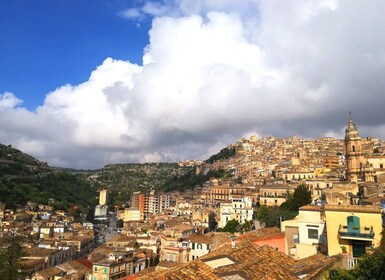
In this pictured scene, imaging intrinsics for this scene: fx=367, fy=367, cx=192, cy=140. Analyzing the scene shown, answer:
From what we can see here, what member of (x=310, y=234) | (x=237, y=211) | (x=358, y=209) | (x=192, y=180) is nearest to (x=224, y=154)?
(x=192, y=180)

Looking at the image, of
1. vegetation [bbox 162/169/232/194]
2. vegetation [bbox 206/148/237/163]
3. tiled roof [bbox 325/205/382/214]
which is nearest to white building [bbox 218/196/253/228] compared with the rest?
tiled roof [bbox 325/205/382/214]

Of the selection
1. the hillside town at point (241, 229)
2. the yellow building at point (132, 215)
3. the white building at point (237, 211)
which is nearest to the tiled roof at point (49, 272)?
the hillside town at point (241, 229)

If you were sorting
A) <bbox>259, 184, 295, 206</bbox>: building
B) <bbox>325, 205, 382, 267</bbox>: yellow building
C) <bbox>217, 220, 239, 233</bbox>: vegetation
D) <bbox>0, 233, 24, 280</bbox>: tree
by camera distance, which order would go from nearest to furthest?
<bbox>325, 205, 382, 267</bbox>: yellow building, <bbox>0, 233, 24, 280</bbox>: tree, <bbox>217, 220, 239, 233</bbox>: vegetation, <bbox>259, 184, 295, 206</bbox>: building

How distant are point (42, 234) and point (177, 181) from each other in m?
88.8

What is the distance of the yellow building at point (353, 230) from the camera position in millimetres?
18219

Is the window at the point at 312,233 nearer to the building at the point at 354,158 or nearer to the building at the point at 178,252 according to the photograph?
the building at the point at 178,252

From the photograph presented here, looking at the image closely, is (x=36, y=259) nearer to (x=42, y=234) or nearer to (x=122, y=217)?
(x=42, y=234)

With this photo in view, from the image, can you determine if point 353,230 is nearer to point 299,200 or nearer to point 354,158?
point 299,200

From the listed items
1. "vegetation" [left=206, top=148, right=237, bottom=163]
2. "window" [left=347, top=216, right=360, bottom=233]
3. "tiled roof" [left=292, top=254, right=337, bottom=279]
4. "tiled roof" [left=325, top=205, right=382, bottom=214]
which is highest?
"vegetation" [left=206, top=148, right=237, bottom=163]

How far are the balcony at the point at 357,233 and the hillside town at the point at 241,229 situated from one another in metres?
0.05

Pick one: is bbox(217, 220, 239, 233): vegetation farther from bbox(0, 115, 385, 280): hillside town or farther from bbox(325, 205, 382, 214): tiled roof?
bbox(325, 205, 382, 214): tiled roof

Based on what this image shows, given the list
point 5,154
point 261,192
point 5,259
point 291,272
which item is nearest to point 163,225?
point 261,192

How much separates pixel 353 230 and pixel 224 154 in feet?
535

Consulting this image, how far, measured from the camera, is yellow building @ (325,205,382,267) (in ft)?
59.8
